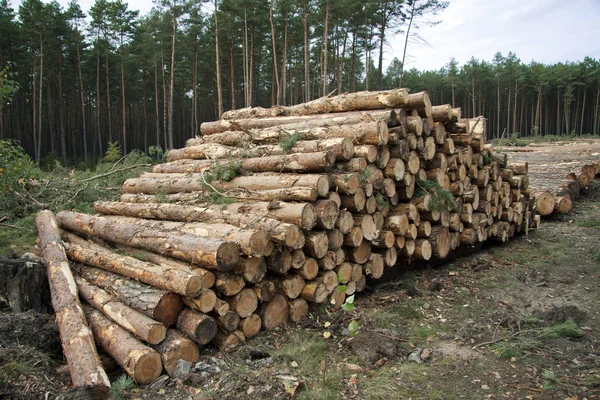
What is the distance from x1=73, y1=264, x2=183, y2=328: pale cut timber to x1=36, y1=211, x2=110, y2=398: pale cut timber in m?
0.42

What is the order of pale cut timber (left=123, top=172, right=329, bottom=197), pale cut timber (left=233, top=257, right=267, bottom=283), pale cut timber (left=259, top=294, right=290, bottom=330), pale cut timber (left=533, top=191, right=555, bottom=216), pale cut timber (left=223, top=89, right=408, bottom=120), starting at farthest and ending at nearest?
pale cut timber (left=533, top=191, right=555, bottom=216), pale cut timber (left=223, top=89, right=408, bottom=120), pale cut timber (left=123, top=172, right=329, bottom=197), pale cut timber (left=259, top=294, right=290, bottom=330), pale cut timber (left=233, top=257, right=267, bottom=283)

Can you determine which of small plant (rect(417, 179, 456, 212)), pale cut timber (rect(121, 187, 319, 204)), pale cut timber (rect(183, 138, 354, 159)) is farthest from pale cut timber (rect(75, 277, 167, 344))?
small plant (rect(417, 179, 456, 212))

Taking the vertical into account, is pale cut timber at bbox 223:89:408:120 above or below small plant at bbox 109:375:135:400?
above

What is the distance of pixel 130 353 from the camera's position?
3.76 m

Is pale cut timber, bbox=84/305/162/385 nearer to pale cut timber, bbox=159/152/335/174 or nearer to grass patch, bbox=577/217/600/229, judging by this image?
pale cut timber, bbox=159/152/335/174

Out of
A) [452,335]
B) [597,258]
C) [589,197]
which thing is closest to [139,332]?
[452,335]

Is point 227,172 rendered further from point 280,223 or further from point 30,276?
point 30,276

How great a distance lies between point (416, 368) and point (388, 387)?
18.6 inches

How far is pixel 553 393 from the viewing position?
3.41 metres

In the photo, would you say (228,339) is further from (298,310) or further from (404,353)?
(404,353)

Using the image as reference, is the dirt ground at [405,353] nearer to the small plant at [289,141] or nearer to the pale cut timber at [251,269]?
the pale cut timber at [251,269]

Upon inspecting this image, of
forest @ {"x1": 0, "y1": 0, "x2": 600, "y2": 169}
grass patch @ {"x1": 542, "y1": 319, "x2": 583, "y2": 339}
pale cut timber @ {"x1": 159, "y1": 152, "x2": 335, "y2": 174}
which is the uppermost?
forest @ {"x1": 0, "y1": 0, "x2": 600, "y2": 169}

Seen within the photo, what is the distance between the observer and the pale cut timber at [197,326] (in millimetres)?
4027

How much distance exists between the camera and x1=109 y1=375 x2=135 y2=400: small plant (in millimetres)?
3446
